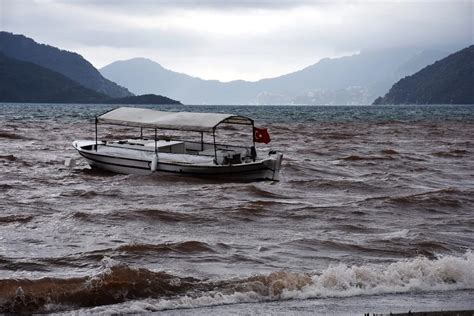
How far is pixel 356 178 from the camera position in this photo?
29.8 metres

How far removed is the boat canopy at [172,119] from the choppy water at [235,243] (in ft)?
6.63

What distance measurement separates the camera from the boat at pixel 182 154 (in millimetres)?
26469

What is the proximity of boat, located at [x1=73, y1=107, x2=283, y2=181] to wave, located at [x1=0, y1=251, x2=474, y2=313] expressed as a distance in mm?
13444

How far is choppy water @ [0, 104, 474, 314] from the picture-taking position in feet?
38.0

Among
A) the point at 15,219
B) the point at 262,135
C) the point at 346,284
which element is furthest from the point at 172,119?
the point at 346,284

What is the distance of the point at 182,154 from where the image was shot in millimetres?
27922

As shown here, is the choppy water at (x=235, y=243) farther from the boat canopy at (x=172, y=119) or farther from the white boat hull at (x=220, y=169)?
the boat canopy at (x=172, y=119)

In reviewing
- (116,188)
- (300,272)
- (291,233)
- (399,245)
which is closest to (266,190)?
(116,188)

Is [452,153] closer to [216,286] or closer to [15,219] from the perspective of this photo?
[15,219]

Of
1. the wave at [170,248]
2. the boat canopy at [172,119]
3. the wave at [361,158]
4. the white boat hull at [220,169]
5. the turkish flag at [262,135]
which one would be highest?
the boat canopy at [172,119]

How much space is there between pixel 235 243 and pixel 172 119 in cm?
1227

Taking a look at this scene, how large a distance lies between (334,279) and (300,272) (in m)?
1.01

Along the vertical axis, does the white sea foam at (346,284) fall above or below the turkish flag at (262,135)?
below

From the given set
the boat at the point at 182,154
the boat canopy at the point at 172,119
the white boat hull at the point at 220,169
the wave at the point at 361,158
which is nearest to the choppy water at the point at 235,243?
the white boat hull at the point at 220,169
